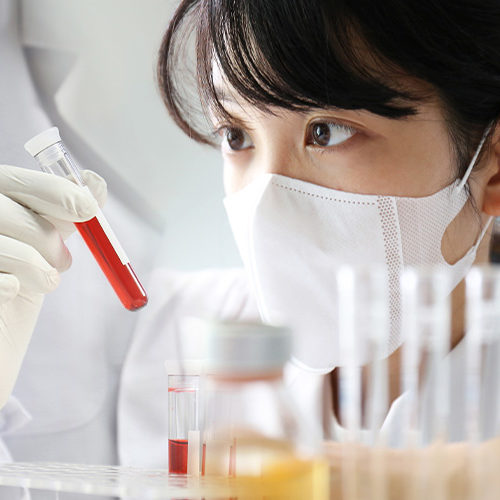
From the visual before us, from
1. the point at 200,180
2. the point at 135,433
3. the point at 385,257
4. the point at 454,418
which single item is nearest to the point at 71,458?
the point at 135,433

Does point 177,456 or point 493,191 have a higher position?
point 493,191

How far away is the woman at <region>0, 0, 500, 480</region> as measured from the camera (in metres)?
0.80

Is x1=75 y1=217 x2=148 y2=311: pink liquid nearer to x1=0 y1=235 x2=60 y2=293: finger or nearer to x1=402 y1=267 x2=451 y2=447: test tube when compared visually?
x1=0 y1=235 x2=60 y2=293: finger

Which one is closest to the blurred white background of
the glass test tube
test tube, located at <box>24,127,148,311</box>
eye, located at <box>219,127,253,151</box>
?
eye, located at <box>219,127,253,151</box>

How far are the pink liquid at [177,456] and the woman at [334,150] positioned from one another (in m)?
0.32

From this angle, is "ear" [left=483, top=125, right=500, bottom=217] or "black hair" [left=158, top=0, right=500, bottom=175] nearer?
"black hair" [left=158, top=0, right=500, bottom=175]

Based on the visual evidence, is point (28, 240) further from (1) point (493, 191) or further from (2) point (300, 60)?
(1) point (493, 191)

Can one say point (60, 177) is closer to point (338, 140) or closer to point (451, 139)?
point (338, 140)

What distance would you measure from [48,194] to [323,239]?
38cm

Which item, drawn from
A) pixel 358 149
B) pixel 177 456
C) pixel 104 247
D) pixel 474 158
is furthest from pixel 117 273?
pixel 474 158

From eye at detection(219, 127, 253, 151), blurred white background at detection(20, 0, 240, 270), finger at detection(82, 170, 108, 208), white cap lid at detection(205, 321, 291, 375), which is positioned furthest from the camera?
blurred white background at detection(20, 0, 240, 270)

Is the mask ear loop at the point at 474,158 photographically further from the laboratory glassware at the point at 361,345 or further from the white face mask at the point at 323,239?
the laboratory glassware at the point at 361,345

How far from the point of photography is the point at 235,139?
103 centimetres

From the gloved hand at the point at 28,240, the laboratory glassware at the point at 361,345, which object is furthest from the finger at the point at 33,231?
the laboratory glassware at the point at 361,345
